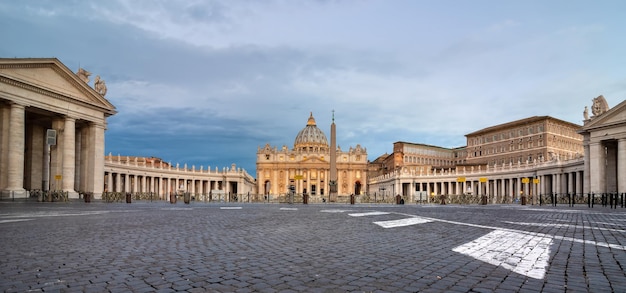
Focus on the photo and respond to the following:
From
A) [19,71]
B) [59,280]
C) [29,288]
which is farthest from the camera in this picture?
[19,71]

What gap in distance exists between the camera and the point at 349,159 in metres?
156

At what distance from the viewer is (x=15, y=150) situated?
35000 mm

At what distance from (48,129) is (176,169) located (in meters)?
53.7

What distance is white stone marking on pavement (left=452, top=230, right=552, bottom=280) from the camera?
578 centimetres

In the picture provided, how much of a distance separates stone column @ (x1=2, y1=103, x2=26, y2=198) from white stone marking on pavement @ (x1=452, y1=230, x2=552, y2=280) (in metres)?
36.2

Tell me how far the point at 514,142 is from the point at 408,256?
107m

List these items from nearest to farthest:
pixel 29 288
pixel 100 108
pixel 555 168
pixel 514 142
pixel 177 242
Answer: pixel 29 288, pixel 177 242, pixel 100 108, pixel 555 168, pixel 514 142

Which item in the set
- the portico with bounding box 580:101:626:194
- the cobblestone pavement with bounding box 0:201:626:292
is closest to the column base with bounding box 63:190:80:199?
the cobblestone pavement with bounding box 0:201:626:292

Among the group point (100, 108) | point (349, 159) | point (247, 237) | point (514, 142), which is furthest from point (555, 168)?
point (349, 159)

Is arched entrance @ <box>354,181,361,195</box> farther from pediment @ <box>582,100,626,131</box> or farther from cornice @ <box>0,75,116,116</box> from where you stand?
cornice @ <box>0,75,116,116</box>

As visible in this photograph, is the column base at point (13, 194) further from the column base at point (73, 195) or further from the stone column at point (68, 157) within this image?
the stone column at point (68, 157)

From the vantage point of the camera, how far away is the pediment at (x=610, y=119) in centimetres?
4669

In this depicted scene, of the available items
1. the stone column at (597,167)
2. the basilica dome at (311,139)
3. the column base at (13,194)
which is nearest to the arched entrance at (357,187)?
the basilica dome at (311,139)

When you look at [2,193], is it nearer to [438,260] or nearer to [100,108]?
[100,108]
